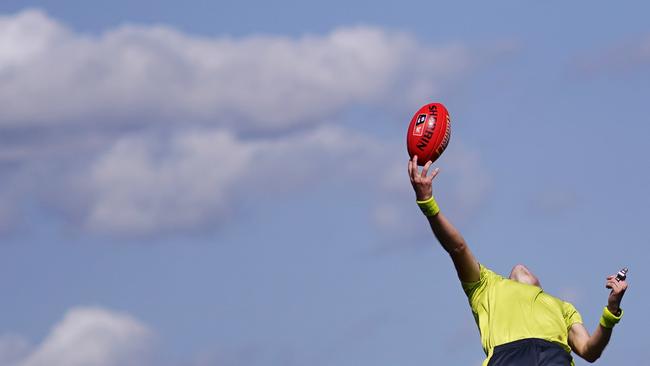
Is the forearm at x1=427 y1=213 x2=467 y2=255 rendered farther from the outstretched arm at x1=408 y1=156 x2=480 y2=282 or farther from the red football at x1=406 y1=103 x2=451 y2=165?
the red football at x1=406 y1=103 x2=451 y2=165

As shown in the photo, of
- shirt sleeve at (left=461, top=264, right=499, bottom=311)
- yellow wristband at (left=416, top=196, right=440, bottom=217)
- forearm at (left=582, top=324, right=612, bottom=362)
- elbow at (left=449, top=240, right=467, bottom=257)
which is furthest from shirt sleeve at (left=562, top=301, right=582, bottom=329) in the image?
yellow wristband at (left=416, top=196, right=440, bottom=217)

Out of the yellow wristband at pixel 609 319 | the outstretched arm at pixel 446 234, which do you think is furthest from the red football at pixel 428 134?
the yellow wristband at pixel 609 319

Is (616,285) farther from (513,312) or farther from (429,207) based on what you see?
(429,207)

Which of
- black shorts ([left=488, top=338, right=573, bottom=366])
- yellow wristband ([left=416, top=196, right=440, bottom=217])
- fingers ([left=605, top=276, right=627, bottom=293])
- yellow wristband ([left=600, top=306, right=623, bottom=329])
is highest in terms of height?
yellow wristband ([left=416, top=196, right=440, bottom=217])

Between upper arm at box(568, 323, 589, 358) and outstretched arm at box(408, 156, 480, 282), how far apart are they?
3.18 ft

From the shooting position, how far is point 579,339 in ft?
36.2

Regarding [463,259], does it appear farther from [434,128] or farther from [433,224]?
[434,128]

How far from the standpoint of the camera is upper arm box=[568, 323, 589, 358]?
36.1 feet

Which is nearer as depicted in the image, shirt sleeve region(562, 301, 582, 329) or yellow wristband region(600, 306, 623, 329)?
yellow wristband region(600, 306, 623, 329)

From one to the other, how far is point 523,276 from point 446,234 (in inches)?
51.4

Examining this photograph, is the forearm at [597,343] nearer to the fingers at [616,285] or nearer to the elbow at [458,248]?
the fingers at [616,285]

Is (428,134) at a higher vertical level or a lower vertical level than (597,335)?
higher

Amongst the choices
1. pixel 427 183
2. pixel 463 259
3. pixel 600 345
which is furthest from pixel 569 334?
pixel 427 183

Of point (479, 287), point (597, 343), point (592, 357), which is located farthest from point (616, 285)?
point (479, 287)
